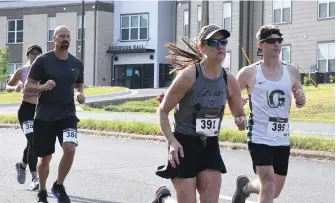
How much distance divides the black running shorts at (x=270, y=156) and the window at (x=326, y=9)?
31.4 metres

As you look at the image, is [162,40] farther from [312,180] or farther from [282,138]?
[282,138]

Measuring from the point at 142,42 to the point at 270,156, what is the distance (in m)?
41.7

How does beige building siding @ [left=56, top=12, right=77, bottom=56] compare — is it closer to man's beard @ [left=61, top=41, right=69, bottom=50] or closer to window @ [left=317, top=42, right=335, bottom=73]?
window @ [left=317, top=42, right=335, bottom=73]

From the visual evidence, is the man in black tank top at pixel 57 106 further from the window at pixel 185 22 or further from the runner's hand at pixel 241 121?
the window at pixel 185 22

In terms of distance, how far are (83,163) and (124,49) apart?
3687 centimetres

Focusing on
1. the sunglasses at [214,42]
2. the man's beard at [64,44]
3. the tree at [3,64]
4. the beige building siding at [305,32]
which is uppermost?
the beige building siding at [305,32]

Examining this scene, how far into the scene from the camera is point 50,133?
7.09 m

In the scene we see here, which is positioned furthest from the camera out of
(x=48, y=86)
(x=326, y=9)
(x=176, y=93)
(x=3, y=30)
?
(x=3, y=30)

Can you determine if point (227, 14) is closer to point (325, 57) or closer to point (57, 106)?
point (325, 57)

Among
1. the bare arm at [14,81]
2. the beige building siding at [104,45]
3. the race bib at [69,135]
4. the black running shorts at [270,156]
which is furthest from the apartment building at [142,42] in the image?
the black running shorts at [270,156]

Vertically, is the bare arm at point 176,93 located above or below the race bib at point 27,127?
above

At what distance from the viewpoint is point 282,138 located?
19.9 feet

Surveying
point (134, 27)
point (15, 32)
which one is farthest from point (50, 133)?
point (15, 32)

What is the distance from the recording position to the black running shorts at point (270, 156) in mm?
5977
